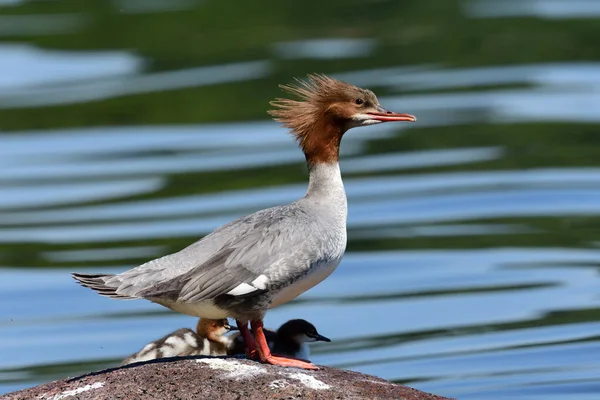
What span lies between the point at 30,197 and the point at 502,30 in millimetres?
9691

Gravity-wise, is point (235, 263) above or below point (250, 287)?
above

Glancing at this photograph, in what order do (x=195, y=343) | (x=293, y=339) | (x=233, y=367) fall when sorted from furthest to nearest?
(x=293, y=339), (x=195, y=343), (x=233, y=367)

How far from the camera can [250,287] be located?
826 centimetres

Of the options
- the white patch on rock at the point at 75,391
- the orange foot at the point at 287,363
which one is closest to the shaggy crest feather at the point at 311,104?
the orange foot at the point at 287,363

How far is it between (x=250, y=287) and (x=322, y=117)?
1.40 meters

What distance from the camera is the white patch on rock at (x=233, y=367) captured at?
7.99m

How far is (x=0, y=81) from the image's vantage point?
72.9 ft

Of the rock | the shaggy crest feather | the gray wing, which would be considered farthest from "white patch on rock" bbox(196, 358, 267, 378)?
the shaggy crest feather

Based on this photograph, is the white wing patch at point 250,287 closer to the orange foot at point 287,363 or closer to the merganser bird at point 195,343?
the orange foot at point 287,363

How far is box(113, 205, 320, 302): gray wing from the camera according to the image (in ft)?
26.8

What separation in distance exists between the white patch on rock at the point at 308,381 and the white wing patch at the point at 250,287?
530 mm

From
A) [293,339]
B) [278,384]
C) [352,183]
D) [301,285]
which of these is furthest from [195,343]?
[352,183]

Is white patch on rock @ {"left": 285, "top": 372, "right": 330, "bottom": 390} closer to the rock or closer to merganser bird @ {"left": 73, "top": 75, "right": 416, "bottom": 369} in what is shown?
the rock

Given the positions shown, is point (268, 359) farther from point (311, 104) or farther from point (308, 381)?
point (311, 104)
